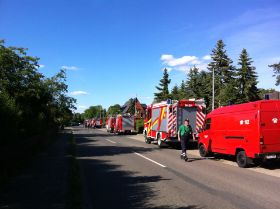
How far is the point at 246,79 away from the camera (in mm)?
57406

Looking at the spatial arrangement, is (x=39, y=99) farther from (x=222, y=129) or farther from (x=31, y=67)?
(x=222, y=129)

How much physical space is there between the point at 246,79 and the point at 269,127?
45801mm

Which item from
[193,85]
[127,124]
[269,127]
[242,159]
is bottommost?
[242,159]

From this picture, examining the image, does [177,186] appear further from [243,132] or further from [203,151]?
[203,151]

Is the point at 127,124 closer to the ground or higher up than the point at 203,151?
higher up

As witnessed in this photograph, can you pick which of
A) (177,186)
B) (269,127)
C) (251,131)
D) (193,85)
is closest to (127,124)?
(193,85)

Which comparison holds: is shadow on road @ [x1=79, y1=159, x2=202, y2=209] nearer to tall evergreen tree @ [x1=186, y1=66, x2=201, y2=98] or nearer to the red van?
the red van

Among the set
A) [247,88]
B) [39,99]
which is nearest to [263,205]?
[39,99]

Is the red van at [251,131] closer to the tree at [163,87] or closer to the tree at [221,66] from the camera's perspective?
the tree at [221,66]

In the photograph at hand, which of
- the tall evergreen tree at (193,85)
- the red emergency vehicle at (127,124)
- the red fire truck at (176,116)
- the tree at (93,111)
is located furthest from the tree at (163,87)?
the tree at (93,111)

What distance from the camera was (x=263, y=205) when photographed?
25.1 ft

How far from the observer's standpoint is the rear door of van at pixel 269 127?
13219mm

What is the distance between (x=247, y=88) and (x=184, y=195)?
50348 mm

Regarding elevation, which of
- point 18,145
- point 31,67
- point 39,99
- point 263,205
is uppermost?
point 31,67
